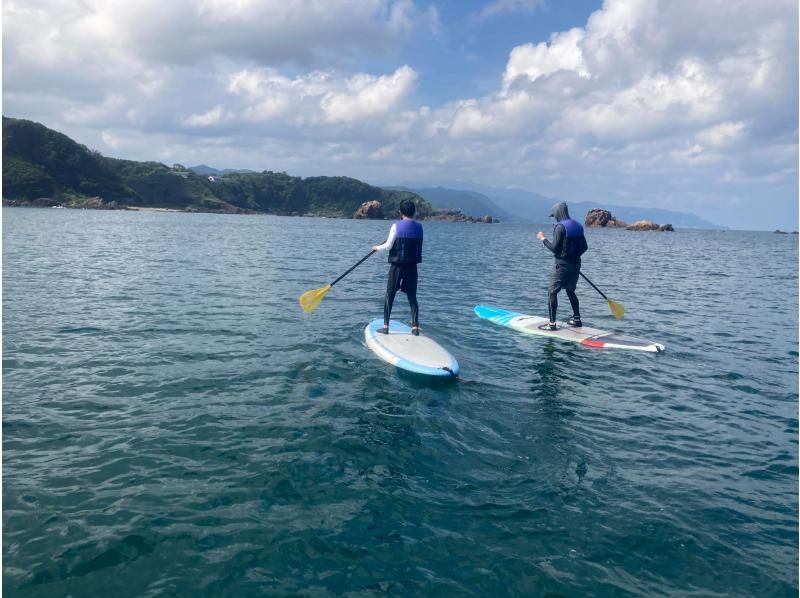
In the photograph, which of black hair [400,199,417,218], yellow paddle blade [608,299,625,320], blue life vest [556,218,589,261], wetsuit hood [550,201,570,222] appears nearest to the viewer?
black hair [400,199,417,218]

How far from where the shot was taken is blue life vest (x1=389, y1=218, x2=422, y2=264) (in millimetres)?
13438

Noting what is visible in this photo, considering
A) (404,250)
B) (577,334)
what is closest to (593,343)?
(577,334)

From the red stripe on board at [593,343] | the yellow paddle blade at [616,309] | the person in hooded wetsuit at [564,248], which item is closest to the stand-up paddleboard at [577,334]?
the red stripe on board at [593,343]

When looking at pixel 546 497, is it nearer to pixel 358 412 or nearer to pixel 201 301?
pixel 358 412

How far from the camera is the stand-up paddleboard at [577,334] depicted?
578 inches

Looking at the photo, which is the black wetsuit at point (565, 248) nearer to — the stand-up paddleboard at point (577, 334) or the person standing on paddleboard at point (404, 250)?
the stand-up paddleboard at point (577, 334)

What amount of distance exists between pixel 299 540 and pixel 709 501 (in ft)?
18.9

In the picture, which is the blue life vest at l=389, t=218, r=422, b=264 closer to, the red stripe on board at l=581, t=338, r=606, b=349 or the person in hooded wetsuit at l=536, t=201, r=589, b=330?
the person in hooded wetsuit at l=536, t=201, r=589, b=330

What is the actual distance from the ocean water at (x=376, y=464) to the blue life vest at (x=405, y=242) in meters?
2.90

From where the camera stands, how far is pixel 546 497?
22.4ft

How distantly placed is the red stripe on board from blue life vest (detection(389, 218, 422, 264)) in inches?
234

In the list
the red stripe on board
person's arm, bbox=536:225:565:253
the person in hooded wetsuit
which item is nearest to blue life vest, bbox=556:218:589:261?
the person in hooded wetsuit

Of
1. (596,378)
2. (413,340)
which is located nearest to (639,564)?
(596,378)

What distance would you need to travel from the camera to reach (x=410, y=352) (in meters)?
12.5
